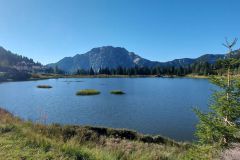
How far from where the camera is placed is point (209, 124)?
9.64 metres

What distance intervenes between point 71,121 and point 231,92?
25.6 metres

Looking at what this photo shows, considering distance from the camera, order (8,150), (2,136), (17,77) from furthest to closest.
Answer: (17,77) < (2,136) < (8,150)

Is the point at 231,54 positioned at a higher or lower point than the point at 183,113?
higher

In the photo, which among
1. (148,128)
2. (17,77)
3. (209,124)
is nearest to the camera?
(209,124)

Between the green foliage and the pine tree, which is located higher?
the pine tree

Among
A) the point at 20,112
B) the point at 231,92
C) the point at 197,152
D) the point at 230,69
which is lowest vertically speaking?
the point at 20,112

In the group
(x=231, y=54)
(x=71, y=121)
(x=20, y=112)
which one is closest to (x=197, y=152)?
(x=231, y=54)

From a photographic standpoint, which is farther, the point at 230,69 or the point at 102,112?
the point at 102,112

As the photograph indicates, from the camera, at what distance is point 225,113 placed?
970cm

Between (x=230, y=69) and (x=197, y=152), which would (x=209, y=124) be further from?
(x=230, y=69)

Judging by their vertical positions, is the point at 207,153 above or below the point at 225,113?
below

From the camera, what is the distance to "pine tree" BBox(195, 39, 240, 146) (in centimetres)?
938

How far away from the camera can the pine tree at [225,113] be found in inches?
369

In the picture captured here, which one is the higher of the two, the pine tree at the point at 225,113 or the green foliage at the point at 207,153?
the pine tree at the point at 225,113
